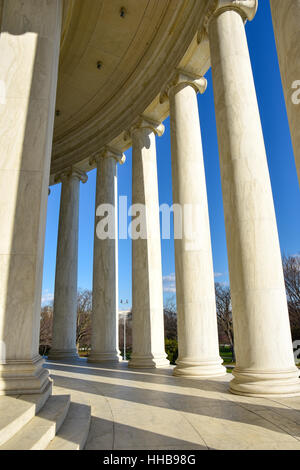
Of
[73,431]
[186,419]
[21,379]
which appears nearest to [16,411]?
[73,431]

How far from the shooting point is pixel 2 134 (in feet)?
441

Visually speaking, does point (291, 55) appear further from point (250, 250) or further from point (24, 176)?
point (24, 176)

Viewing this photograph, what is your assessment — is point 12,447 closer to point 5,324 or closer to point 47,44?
point 5,324

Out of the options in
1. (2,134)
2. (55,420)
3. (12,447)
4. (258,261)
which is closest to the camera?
(12,447)

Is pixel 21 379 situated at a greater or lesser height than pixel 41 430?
greater

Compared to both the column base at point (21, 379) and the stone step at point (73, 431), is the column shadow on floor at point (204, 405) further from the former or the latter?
the column base at point (21, 379)

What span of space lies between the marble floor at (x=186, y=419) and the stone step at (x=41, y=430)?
411 inches

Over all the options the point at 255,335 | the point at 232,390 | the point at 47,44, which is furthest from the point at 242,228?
the point at 47,44

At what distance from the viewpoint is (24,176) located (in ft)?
431

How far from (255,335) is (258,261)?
3573 cm

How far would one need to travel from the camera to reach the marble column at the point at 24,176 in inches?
4587

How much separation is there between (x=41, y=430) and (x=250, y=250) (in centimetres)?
12182

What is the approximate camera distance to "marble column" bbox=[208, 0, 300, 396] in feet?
493

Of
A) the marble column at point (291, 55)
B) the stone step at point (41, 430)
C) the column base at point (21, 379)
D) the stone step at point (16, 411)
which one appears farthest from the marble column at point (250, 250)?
the stone step at point (16, 411)
